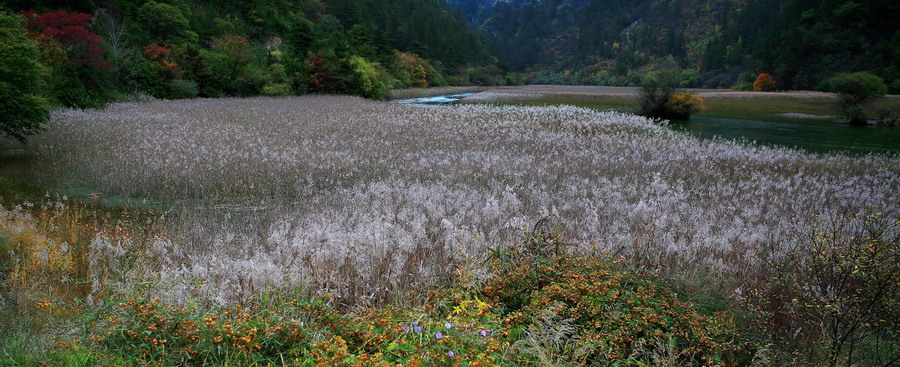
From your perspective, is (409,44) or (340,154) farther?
(409,44)

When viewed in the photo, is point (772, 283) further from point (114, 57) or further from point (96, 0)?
point (96, 0)

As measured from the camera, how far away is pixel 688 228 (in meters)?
6.76

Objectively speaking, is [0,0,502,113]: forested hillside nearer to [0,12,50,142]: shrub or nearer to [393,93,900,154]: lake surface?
[0,12,50,142]: shrub

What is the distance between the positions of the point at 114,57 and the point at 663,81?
35.7 meters

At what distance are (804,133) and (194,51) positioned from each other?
1602 inches

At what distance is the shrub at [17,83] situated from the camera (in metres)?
10.0

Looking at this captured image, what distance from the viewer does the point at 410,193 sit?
8.42m

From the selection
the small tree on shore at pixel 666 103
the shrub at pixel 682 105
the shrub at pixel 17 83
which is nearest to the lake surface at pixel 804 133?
the shrub at pixel 682 105

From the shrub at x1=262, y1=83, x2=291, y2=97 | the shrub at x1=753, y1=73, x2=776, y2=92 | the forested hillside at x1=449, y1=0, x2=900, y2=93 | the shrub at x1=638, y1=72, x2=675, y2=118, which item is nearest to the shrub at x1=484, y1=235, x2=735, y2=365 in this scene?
the shrub at x1=638, y1=72, x2=675, y2=118

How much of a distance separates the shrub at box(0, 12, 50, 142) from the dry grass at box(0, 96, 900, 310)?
124 centimetres

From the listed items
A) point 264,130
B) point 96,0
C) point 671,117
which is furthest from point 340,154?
point 96,0

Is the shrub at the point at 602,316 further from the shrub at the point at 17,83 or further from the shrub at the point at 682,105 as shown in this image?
the shrub at the point at 682,105

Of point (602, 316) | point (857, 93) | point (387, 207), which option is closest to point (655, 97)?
point (857, 93)

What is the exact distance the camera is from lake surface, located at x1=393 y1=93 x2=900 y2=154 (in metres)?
19.6
